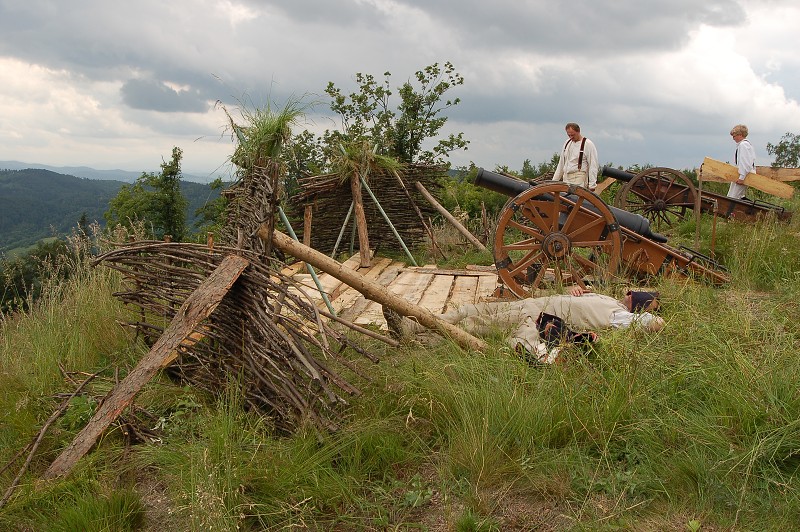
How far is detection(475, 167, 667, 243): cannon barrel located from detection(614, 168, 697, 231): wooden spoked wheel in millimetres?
4113

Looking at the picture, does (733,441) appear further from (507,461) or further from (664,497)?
(507,461)

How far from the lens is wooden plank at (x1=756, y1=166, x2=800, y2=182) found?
9586 millimetres

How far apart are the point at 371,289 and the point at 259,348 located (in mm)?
967

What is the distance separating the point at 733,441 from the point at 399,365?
179 centimetres

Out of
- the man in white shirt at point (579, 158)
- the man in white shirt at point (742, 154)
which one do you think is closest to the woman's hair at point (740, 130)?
the man in white shirt at point (742, 154)

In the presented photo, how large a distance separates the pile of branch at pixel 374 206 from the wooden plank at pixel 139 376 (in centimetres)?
605

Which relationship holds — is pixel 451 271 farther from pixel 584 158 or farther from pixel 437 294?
pixel 584 158

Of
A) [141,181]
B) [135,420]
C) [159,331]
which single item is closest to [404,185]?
[159,331]

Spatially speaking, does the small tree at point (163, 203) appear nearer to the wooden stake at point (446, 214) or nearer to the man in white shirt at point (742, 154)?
the wooden stake at point (446, 214)

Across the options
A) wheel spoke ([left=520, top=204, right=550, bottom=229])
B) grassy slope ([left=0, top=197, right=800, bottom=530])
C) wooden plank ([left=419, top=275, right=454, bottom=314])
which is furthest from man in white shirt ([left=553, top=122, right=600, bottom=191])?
grassy slope ([left=0, top=197, right=800, bottom=530])

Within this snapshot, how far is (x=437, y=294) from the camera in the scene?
6.99 metres

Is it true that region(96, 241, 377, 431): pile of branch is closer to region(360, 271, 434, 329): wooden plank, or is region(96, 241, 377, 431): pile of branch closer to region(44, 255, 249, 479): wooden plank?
region(44, 255, 249, 479): wooden plank

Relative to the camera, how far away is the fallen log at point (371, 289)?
12.7ft

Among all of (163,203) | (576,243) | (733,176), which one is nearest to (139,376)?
(576,243)
